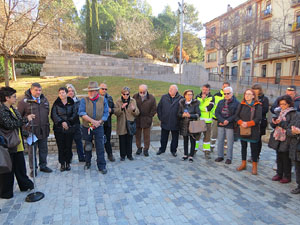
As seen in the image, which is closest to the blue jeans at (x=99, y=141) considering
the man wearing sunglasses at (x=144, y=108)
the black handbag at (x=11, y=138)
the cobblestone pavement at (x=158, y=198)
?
the cobblestone pavement at (x=158, y=198)

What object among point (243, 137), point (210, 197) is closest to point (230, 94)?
point (243, 137)

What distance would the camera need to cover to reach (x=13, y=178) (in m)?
3.79

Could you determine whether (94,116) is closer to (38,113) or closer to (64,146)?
(64,146)

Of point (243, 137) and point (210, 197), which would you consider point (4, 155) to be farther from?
point (243, 137)

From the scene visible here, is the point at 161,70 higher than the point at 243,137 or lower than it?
higher

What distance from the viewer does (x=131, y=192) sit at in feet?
12.8

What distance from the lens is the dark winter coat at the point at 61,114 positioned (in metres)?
4.72

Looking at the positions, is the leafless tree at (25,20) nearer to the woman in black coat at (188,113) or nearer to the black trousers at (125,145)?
the black trousers at (125,145)

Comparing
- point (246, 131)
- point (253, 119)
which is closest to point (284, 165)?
point (246, 131)

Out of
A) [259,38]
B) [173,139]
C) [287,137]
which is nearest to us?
[287,137]

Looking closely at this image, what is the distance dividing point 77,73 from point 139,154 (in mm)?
17433

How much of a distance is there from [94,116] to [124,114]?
0.95 meters

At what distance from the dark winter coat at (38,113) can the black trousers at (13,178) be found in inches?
32.3

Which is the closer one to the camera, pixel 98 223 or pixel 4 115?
pixel 98 223
